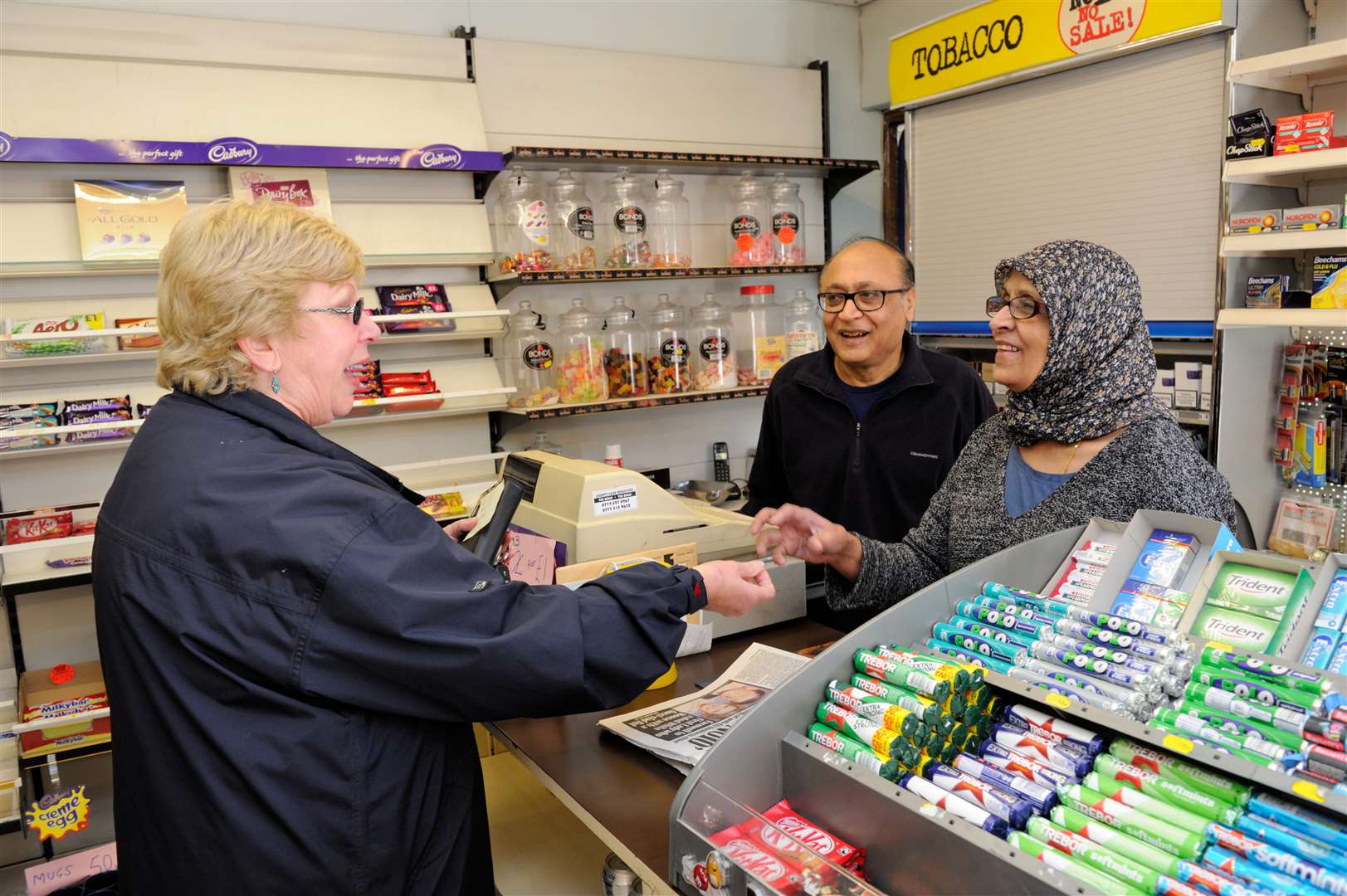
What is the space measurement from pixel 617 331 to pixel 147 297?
168 cm

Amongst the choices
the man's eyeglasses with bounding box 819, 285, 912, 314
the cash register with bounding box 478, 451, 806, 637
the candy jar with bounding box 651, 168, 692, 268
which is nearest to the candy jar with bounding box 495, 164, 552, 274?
the candy jar with bounding box 651, 168, 692, 268

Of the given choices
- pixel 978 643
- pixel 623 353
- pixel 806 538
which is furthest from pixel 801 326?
pixel 978 643

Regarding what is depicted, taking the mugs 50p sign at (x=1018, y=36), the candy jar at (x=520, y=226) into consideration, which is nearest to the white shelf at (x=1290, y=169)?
the mugs 50p sign at (x=1018, y=36)

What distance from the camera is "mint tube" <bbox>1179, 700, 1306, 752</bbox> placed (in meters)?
Answer: 1.03

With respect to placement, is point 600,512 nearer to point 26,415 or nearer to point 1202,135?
point 26,415

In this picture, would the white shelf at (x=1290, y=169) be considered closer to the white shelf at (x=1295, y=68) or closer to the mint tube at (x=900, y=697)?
the white shelf at (x=1295, y=68)

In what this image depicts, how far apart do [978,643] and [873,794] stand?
32 cm

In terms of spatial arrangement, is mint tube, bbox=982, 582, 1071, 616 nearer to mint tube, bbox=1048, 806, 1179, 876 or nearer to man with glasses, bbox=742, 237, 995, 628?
mint tube, bbox=1048, 806, 1179, 876

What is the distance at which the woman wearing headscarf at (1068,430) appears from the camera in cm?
181

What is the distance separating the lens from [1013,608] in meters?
1.39

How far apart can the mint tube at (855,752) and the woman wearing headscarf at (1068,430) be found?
78 centimetres

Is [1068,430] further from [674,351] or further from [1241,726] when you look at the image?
[674,351]

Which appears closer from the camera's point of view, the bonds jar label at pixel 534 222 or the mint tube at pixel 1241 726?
the mint tube at pixel 1241 726

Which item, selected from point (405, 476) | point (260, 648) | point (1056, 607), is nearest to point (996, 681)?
point (1056, 607)
